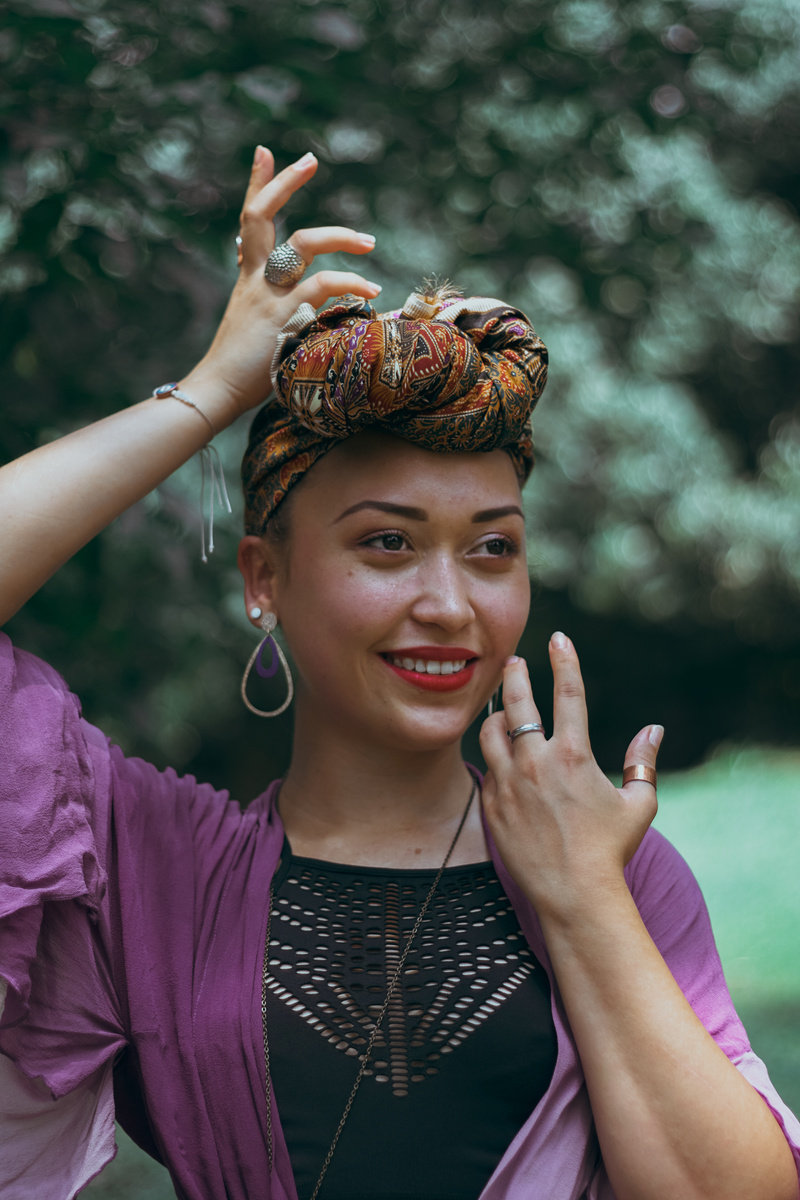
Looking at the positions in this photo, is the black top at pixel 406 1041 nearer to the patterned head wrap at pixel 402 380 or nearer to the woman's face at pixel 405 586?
the woman's face at pixel 405 586

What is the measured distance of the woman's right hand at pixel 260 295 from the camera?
168 centimetres

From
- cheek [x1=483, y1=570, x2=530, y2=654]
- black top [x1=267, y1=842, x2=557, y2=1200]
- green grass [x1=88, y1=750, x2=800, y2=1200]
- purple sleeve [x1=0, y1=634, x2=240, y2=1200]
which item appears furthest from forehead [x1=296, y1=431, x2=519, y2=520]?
green grass [x1=88, y1=750, x2=800, y2=1200]

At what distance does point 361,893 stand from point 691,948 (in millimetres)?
481

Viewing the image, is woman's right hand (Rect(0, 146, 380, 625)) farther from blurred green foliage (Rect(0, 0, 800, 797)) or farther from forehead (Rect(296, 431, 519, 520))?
blurred green foliage (Rect(0, 0, 800, 797))

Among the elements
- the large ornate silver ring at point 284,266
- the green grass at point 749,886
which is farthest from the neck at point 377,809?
the green grass at point 749,886

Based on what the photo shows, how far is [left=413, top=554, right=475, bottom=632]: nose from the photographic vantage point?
156cm

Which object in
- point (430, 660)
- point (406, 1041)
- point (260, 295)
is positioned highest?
point (260, 295)

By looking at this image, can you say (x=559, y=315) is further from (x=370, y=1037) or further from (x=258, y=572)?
(x=370, y=1037)

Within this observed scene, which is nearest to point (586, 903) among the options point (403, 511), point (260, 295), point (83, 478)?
point (403, 511)

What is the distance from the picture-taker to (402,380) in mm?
1508

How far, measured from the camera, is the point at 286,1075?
1.48 m

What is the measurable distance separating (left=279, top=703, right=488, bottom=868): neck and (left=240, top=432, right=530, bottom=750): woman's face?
8 cm

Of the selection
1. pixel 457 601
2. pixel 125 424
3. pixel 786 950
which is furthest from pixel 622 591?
pixel 125 424

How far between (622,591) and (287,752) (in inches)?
38.8
